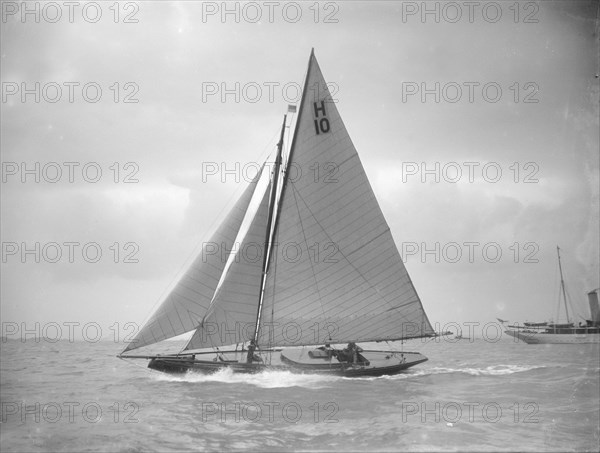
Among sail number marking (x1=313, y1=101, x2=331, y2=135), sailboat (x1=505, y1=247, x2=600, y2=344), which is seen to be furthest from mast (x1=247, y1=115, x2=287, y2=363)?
sailboat (x1=505, y1=247, x2=600, y2=344)

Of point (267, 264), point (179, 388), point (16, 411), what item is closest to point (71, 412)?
point (16, 411)

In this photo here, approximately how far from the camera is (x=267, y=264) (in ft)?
79.5

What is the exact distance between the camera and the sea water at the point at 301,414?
12.2m

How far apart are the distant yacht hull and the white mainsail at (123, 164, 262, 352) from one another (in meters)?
66.4

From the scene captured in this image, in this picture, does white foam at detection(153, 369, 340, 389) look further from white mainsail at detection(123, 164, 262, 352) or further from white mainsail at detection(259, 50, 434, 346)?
white mainsail at detection(123, 164, 262, 352)

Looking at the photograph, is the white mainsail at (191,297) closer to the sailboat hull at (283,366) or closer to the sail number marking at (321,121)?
the sailboat hull at (283,366)

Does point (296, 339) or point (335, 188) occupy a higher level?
point (335, 188)

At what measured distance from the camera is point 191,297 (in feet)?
73.5

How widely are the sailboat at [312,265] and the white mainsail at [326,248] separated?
0.17 feet

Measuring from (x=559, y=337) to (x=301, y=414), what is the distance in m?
69.8

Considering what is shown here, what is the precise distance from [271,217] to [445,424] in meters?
14.1

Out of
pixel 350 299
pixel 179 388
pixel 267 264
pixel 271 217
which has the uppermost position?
pixel 271 217

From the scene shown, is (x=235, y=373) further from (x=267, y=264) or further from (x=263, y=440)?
(x=263, y=440)

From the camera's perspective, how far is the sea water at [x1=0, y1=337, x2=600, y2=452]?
40.1 feet
